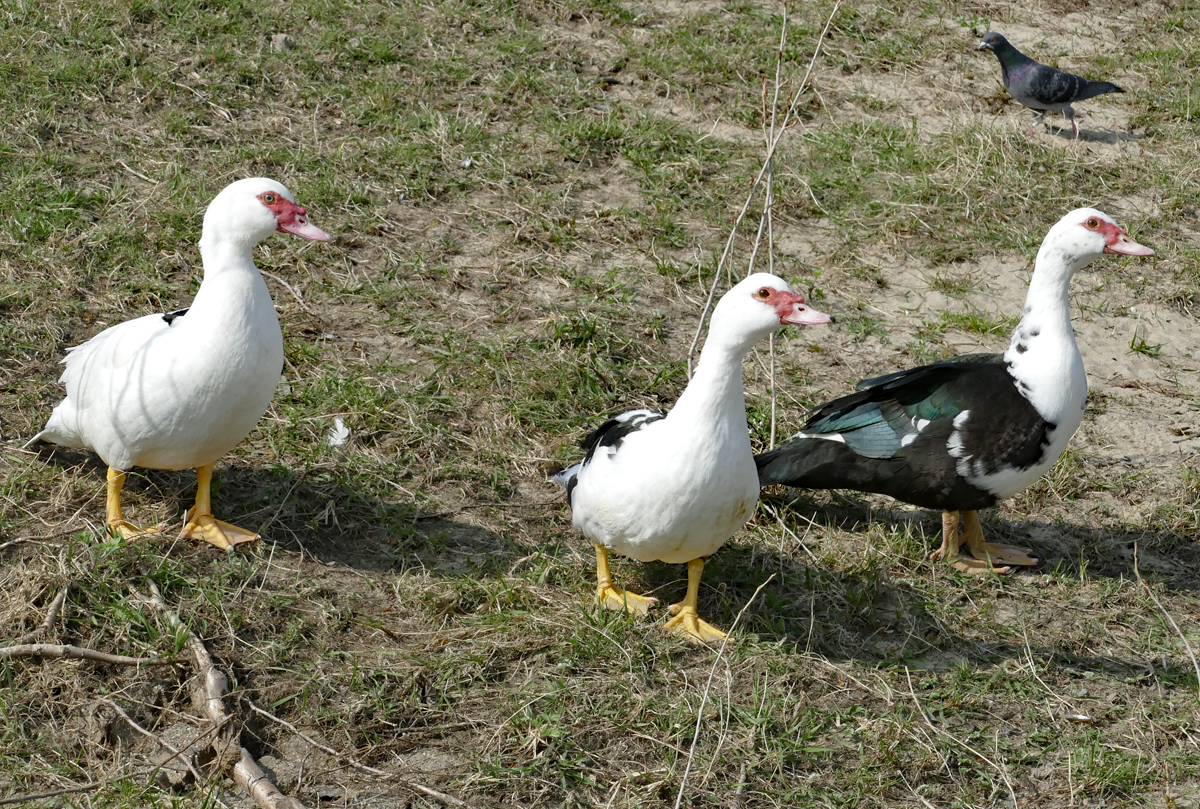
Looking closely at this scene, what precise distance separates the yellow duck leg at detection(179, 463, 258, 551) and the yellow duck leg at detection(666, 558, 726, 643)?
1459 millimetres

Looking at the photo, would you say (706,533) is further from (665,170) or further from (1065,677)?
(665,170)

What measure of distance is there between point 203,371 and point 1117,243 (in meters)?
3.40

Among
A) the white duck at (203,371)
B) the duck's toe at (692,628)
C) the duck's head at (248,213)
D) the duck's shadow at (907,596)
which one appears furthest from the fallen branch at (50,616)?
the duck's shadow at (907,596)

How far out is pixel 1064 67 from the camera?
8.18 meters

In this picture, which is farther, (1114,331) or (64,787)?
(1114,331)

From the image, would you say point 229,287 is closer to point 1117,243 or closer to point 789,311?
point 789,311

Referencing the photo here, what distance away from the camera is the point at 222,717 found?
3266 mm

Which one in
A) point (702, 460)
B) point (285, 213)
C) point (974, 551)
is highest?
point (285, 213)

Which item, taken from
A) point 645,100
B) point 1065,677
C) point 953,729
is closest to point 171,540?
point 953,729

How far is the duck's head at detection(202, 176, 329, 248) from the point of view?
3785 millimetres

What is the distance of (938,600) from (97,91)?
515 cm

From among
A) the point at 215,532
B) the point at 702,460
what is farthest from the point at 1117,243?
the point at 215,532

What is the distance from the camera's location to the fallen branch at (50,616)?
3389mm

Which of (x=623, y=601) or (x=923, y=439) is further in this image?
(x=923, y=439)
